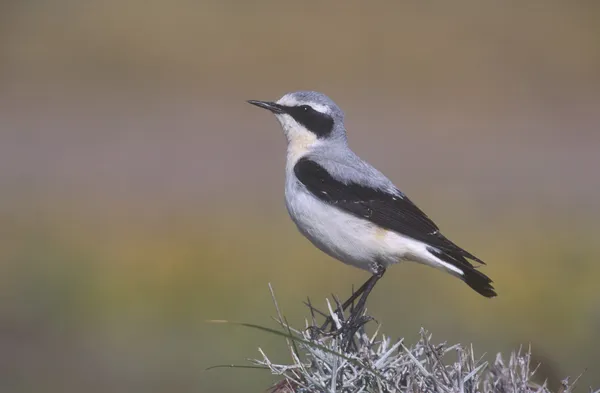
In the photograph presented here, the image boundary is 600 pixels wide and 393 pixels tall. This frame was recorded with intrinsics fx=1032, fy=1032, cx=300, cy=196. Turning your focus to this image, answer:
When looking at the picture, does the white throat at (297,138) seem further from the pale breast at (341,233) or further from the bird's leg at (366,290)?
the bird's leg at (366,290)

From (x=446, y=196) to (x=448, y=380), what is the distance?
6.81m

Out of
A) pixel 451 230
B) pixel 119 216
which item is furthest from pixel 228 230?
pixel 451 230

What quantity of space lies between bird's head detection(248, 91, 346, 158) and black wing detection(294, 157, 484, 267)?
1.22ft

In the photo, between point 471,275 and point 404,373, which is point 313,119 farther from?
point 404,373

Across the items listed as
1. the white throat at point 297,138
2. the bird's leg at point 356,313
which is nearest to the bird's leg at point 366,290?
the bird's leg at point 356,313

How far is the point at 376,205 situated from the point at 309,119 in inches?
24.7

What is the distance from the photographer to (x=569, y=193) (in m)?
9.70

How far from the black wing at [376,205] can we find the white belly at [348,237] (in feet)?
0.08

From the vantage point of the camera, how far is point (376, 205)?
3.69m

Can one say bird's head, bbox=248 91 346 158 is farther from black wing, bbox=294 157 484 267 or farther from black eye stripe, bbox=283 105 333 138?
black wing, bbox=294 157 484 267

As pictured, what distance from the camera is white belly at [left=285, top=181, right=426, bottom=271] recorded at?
11.8ft

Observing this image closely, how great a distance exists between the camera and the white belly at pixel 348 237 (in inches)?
141

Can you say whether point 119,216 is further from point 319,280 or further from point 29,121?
point 29,121

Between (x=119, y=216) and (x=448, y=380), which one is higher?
(x=448, y=380)
